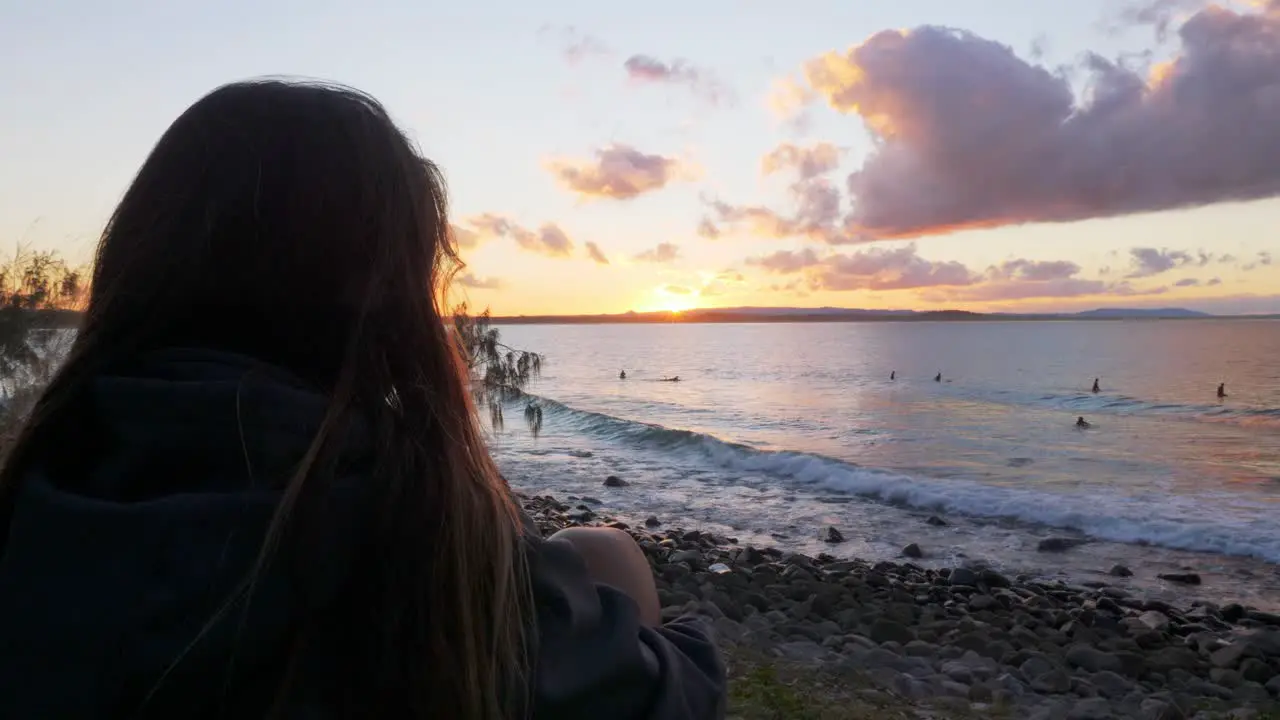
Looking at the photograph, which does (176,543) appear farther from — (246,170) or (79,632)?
(246,170)

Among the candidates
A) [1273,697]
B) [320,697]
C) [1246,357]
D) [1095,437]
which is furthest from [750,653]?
[1246,357]

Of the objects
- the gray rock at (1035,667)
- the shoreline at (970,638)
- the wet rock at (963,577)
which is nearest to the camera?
the shoreline at (970,638)

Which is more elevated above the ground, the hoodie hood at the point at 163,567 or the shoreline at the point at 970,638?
the hoodie hood at the point at 163,567

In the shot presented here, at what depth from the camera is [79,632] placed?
1.18m

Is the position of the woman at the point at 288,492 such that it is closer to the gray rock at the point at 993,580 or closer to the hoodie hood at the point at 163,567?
the hoodie hood at the point at 163,567

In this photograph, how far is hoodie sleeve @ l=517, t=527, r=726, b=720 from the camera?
138 cm

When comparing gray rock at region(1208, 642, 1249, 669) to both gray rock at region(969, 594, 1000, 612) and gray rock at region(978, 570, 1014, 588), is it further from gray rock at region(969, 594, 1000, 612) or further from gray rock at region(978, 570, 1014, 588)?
gray rock at region(978, 570, 1014, 588)

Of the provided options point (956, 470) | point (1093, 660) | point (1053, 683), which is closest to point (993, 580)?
point (1093, 660)

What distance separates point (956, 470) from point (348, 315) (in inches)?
820

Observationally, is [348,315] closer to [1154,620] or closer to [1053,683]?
[1053,683]

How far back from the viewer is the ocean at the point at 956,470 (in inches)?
516

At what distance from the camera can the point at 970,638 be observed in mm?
8359

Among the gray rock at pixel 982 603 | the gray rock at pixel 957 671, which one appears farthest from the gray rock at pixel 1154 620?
the gray rock at pixel 957 671

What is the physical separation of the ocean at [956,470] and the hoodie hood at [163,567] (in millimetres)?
5457
